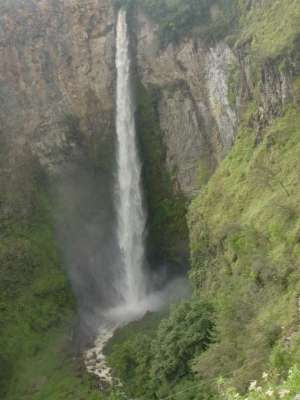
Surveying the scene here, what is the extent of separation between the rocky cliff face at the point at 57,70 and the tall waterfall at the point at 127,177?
776 millimetres

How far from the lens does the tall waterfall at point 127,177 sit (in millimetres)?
40562

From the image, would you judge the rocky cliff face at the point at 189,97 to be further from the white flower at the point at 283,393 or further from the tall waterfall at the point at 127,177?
the white flower at the point at 283,393

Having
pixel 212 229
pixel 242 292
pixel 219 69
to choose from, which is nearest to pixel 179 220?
pixel 219 69

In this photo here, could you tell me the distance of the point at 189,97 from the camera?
38.6 metres

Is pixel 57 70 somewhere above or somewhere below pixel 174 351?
above

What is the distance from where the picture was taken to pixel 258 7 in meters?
33.7

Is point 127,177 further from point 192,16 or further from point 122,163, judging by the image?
point 192,16

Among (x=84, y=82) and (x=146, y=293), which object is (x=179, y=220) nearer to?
(x=146, y=293)

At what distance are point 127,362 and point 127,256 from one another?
1480cm

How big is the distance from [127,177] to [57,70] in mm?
8969

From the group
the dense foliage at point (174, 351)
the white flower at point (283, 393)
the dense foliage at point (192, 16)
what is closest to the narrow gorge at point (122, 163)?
the dense foliage at point (192, 16)

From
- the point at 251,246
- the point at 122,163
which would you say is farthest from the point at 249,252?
the point at 122,163

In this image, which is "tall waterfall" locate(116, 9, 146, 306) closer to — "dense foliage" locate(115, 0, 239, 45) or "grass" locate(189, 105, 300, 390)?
"dense foliage" locate(115, 0, 239, 45)

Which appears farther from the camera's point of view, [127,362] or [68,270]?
[68,270]
